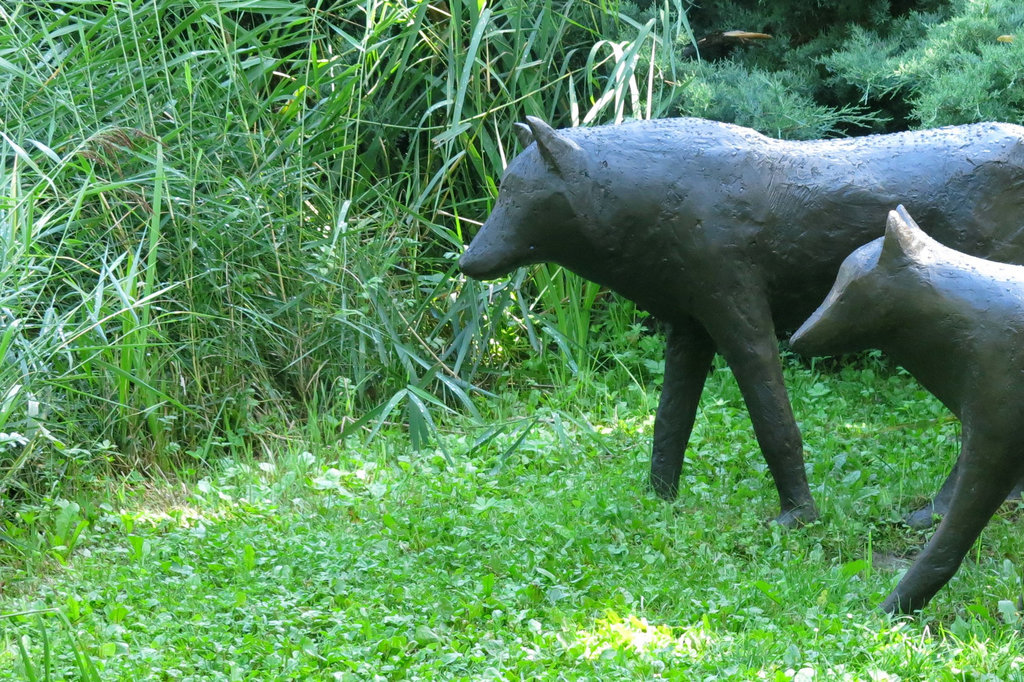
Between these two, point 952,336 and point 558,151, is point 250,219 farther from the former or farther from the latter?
point 952,336

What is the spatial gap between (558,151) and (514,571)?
154 centimetres

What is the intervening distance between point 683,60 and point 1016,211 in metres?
3.44

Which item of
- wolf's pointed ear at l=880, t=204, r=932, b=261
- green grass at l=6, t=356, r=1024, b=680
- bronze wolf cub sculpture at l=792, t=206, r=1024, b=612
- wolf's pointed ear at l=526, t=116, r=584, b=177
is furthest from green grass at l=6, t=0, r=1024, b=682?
wolf's pointed ear at l=526, t=116, r=584, b=177

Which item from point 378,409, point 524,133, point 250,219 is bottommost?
point 378,409

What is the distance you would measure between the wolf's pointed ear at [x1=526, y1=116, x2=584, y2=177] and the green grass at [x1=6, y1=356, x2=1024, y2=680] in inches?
56.0

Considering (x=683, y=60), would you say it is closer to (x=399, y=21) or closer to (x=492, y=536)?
(x=399, y=21)

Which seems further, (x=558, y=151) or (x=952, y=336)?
(x=558, y=151)

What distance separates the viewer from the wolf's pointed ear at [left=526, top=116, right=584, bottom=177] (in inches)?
167

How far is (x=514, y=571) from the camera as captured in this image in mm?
4215

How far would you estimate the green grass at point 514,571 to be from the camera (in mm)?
3523

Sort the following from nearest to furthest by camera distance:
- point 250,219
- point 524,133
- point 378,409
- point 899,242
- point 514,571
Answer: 1. point 899,242
2. point 514,571
3. point 524,133
4. point 378,409
5. point 250,219

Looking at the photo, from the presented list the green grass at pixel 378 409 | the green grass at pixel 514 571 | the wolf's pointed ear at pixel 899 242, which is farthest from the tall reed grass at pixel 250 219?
the wolf's pointed ear at pixel 899 242

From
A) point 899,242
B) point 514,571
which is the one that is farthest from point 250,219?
point 899,242

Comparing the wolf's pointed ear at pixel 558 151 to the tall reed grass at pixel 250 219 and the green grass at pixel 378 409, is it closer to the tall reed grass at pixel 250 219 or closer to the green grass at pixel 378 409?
the green grass at pixel 378 409
